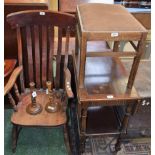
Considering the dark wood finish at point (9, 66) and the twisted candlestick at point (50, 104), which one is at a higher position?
the dark wood finish at point (9, 66)

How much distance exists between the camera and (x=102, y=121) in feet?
5.05

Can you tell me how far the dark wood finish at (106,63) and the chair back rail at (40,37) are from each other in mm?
162

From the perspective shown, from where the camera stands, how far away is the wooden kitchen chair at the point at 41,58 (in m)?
1.42

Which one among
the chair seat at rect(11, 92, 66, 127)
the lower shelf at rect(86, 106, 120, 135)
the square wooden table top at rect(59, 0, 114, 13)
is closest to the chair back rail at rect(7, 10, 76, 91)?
the chair seat at rect(11, 92, 66, 127)

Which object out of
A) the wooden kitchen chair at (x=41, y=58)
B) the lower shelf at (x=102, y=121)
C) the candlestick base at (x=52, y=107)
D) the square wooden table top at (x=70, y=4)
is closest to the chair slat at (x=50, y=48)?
the wooden kitchen chair at (x=41, y=58)

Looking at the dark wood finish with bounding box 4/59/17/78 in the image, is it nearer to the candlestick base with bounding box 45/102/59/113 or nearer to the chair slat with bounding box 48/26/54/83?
the chair slat with bounding box 48/26/54/83

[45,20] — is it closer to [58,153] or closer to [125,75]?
[125,75]

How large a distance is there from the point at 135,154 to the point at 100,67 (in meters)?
0.78

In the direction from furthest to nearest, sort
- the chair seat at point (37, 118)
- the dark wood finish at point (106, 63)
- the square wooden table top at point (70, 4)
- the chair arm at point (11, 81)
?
the square wooden table top at point (70, 4)
the chair seat at point (37, 118)
the chair arm at point (11, 81)
the dark wood finish at point (106, 63)

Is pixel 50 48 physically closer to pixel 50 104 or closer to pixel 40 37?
pixel 40 37

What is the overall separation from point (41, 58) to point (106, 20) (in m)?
0.63

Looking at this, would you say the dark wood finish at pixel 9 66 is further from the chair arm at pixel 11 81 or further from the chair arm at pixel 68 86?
the chair arm at pixel 68 86
